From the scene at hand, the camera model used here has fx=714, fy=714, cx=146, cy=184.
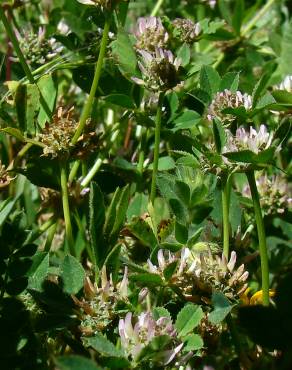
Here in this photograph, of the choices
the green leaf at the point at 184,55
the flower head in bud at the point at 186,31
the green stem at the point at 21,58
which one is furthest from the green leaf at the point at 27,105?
the flower head in bud at the point at 186,31

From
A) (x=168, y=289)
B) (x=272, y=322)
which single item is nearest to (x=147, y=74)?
(x=168, y=289)

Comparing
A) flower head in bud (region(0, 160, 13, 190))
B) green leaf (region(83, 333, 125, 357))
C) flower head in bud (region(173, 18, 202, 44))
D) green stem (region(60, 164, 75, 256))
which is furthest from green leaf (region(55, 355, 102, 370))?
flower head in bud (region(173, 18, 202, 44))

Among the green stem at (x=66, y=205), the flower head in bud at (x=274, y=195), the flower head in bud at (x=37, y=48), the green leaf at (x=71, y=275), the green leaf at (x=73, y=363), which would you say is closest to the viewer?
the green leaf at (x=73, y=363)

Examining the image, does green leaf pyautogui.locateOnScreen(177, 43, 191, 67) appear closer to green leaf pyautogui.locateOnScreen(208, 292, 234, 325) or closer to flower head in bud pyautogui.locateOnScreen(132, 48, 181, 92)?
flower head in bud pyautogui.locateOnScreen(132, 48, 181, 92)

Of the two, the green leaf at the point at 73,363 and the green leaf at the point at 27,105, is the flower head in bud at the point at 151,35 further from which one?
the green leaf at the point at 73,363

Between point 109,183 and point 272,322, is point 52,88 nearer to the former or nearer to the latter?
point 109,183

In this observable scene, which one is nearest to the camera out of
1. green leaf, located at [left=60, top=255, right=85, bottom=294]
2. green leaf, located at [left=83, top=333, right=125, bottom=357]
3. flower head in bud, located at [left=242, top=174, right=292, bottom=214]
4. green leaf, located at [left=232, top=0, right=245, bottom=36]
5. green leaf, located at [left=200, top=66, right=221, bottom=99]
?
green leaf, located at [left=83, top=333, right=125, bottom=357]
